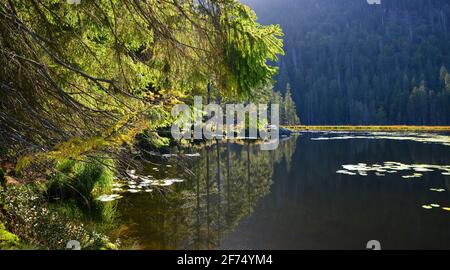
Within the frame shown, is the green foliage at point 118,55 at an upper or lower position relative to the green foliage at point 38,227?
upper

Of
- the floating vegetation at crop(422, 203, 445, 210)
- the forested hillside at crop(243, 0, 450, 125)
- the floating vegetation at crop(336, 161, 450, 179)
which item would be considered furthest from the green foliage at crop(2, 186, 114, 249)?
the forested hillside at crop(243, 0, 450, 125)

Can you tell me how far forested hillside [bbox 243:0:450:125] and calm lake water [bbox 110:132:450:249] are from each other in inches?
3595

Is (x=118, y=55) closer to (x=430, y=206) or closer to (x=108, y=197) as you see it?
(x=108, y=197)

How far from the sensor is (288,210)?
10.1m

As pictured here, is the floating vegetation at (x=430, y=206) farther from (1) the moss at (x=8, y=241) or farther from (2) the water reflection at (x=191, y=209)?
(1) the moss at (x=8, y=241)

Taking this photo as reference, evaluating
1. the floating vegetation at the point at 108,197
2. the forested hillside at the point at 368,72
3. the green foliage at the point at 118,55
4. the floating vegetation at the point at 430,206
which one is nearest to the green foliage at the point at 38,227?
the green foliage at the point at 118,55

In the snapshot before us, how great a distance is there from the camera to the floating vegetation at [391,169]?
16205mm

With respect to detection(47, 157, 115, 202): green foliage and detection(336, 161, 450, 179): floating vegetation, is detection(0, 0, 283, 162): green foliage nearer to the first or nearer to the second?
detection(47, 157, 115, 202): green foliage

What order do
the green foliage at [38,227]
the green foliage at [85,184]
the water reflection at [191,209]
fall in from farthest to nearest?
the green foliage at [85,184], the water reflection at [191,209], the green foliage at [38,227]

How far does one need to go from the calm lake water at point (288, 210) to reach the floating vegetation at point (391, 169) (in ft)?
0.28

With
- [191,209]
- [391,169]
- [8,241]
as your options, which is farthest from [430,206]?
[8,241]

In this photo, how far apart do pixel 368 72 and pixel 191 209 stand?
471 feet

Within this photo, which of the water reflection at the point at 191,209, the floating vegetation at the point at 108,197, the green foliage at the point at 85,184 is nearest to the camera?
the water reflection at the point at 191,209
